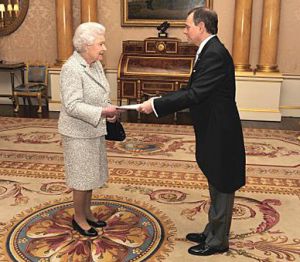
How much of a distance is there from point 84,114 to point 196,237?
1.31 metres

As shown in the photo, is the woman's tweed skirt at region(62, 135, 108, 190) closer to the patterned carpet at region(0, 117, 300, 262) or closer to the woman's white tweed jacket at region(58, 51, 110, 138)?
the woman's white tweed jacket at region(58, 51, 110, 138)

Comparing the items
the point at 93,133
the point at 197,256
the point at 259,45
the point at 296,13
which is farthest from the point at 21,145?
the point at 296,13

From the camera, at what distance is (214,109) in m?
2.79

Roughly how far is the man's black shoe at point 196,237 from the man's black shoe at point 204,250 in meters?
0.14

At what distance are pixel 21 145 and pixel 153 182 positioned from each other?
2.35 metres

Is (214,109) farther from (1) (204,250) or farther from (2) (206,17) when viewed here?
(1) (204,250)

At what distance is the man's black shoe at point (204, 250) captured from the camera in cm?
304

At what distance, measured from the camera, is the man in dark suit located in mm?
2734

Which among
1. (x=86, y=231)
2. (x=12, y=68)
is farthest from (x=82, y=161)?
(x=12, y=68)

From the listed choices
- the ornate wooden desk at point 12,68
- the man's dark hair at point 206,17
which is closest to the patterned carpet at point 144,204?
the man's dark hair at point 206,17

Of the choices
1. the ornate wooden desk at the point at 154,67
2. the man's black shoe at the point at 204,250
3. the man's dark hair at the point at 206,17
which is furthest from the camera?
the ornate wooden desk at the point at 154,67

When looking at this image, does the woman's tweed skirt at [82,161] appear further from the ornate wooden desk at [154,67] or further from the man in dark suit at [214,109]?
the ornate wooden desk at [154,67]

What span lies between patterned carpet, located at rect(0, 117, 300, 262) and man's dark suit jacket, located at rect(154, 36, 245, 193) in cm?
65

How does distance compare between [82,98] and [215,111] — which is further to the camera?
[82,98]
